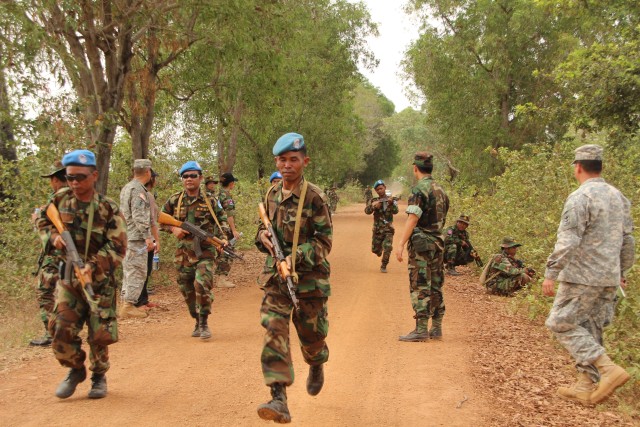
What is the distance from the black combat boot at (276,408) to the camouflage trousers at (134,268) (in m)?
4.86

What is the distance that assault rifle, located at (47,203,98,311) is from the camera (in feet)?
15.9

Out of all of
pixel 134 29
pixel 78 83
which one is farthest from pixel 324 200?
pixel 134 29

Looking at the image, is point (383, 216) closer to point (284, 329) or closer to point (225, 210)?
point (225, 210)

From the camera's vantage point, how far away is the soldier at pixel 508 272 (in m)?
10.5

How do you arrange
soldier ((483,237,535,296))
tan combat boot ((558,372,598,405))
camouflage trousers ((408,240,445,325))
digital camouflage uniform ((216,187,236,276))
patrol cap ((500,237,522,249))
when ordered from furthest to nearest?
1. digital camouflage uniform ((216,187,236,276))
2. soldier ((483,237,535,296))
3. patrol cap ((500,237,522,249))
4. camouflage trousers ((408,240,445,325))
5. tan combat boot ((558,372,598,405))

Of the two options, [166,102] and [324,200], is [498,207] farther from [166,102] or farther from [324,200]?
[324,200]

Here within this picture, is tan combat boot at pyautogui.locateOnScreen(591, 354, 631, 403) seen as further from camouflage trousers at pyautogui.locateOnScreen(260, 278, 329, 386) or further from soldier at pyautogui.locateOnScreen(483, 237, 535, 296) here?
soldier at pyautogui.locateOnScreen(483, 237, 535, 296)

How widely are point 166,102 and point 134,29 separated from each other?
421cm

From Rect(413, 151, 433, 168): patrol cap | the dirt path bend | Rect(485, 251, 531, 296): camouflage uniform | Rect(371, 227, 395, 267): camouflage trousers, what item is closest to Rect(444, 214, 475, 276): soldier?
Rect(371, 227, 395, 267): camouflage trousers

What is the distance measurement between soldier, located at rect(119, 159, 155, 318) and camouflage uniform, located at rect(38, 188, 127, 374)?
2.94m

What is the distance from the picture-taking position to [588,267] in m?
5.04

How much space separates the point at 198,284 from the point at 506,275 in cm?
580

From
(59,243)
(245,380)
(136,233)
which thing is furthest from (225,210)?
(59,243)

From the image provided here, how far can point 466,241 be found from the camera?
501 inches
